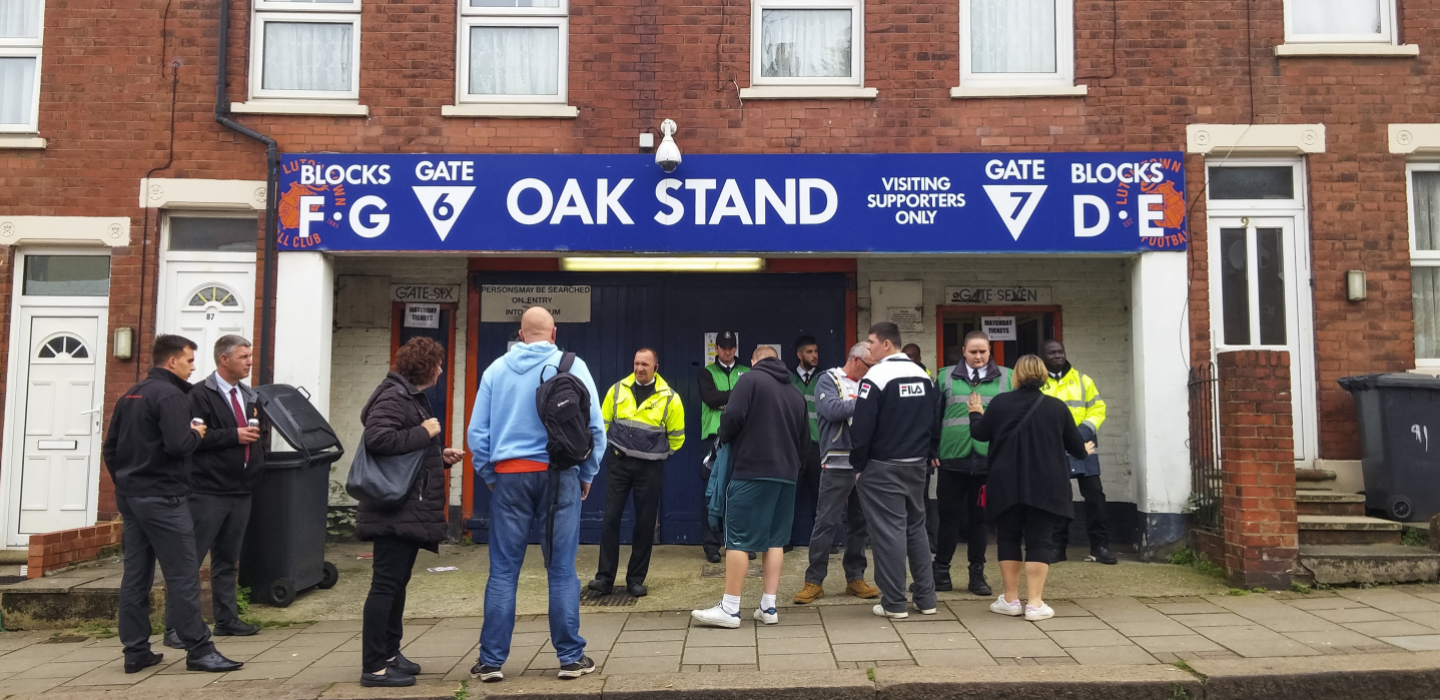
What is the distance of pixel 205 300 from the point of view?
8.66 m

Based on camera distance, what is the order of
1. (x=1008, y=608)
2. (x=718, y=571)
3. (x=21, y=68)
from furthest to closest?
(x=21, y=68) → (x=718, y=571) → (x=1008, y=608)

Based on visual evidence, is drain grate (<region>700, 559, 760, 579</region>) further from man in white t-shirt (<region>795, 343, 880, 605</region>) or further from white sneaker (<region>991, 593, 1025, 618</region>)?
white sneaker (<region>991, 593, 1025, 618</region>)

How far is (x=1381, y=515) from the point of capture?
7.80 m

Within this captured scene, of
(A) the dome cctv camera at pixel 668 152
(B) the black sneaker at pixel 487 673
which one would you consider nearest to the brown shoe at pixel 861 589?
(B) the black sneaker at pixel 487 673

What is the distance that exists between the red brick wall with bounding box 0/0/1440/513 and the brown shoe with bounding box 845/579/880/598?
353cm

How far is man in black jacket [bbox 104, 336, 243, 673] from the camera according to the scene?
553 centimetres

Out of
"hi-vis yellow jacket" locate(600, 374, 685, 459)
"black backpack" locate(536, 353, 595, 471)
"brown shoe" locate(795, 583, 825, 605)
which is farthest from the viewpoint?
"hi-vis yellow jacket" locate(600, 374, 685, 459)

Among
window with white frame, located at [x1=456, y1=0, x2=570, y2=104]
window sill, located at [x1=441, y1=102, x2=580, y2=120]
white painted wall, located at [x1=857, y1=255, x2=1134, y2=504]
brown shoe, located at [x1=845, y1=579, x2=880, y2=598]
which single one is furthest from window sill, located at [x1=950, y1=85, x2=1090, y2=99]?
brown shoe, located at [x1=845, y1=579, x2=880, y2=598]

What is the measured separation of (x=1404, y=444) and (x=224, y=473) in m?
8.40

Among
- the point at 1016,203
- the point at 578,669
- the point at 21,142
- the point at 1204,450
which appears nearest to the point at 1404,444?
the point at 1204,450

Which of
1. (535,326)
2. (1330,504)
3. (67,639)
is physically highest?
(535,326)

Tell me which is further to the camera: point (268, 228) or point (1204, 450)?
point (268, 228)

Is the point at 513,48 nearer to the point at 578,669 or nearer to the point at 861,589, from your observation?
the point at 861,589

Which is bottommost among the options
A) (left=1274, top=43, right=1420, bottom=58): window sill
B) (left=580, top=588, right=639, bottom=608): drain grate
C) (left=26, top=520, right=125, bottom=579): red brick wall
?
(left=580, top=588, right=639, bottom=608): drain grate
